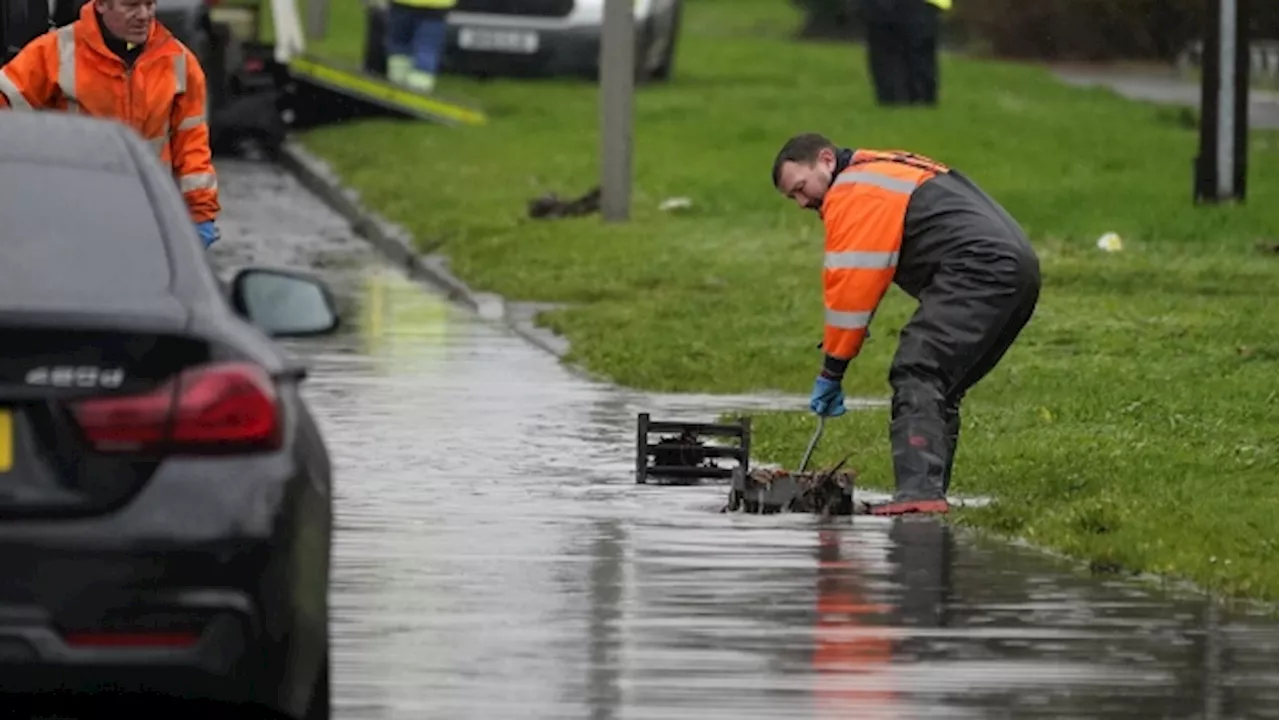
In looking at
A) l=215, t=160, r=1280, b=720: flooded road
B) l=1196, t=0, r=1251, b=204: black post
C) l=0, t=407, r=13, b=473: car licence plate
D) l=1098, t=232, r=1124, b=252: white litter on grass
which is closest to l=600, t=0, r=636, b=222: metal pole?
l=1098, t=232, r=1124, b=252: white litter on grass

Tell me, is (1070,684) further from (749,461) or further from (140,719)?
(749,461)

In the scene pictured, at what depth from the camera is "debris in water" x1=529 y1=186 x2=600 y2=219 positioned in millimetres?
23391

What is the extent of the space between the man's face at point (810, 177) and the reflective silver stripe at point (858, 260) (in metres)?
0.21

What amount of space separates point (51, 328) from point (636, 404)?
29.1ft

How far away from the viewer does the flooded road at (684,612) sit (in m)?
8.41

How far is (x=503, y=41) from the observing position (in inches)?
1341

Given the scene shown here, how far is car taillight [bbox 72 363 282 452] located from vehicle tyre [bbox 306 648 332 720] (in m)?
0.63

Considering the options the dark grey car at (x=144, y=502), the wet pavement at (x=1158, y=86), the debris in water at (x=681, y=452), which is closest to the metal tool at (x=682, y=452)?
the debris in water at (x=681, y=452)

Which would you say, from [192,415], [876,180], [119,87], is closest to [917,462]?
[876,180]

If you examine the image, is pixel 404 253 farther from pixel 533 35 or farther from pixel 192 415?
pixel 192 415

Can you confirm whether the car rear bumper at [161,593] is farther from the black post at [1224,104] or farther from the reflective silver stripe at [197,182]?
the black post at [1224,104]

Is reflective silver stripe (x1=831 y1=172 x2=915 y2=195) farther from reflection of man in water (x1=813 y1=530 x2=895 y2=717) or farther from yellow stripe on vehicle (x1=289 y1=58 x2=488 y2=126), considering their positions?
yellow stripe on vehicle (x1=289 y1=58 x2=488 y2=126)

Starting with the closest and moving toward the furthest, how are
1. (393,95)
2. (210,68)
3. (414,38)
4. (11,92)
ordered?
1. (11,92)
2. (210,68)
3. (393,95)
4. (414,38)

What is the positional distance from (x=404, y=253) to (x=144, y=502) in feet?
52.1
